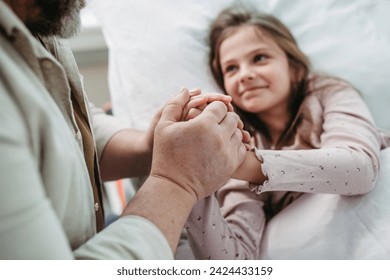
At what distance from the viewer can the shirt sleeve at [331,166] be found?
25.4 inches

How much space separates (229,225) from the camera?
747 mm

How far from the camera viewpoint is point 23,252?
34cm

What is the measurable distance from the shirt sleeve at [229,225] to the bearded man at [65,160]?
0.38 feet

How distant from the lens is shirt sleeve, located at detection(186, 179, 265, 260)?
2.10ft

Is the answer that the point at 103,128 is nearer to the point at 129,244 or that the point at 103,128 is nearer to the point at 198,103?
the point at 198,103

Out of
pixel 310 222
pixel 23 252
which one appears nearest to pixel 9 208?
pixel 23 252

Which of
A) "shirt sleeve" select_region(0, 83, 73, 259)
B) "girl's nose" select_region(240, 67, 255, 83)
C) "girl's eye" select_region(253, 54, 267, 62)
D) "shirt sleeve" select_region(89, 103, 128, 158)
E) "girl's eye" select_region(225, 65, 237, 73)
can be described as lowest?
"shirt sleeve" select_region(89, 103, 128, 158)

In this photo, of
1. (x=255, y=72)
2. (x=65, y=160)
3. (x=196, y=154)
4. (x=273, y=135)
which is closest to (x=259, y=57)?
(x=255, y=72)

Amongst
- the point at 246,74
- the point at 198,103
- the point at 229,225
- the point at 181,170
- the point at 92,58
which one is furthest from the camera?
the point at 92,58

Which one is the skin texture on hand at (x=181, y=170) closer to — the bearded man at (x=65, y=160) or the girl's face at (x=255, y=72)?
the bearded man at (x=65, y=160)

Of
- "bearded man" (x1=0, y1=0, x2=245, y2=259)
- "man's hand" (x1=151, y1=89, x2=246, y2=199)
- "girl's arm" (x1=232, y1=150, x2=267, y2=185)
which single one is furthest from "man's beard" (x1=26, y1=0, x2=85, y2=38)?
"girl's arm" (x1=232, y1=150, x2=267, y2=185)

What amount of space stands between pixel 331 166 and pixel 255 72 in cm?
28

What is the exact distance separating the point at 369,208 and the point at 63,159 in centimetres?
53

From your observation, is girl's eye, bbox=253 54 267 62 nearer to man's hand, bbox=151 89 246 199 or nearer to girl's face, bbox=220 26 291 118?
girl's face, bbox=220 26 291 118
